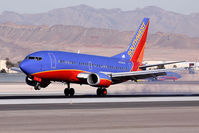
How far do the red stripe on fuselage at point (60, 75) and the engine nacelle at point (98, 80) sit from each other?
1468 millimetres

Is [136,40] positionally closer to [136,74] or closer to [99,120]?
[136,74]

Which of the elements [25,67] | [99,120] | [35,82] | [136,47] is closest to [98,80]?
[35,82]

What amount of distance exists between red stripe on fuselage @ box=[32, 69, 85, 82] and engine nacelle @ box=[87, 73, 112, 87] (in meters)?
1.47

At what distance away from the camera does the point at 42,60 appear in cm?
4694

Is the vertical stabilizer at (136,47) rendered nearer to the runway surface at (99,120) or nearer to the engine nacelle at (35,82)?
the engine nacelle at (35,82)

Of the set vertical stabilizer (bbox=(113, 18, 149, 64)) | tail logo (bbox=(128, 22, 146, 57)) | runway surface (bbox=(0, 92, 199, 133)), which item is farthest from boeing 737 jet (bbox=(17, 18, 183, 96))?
runway surface (bbox=(0, 92, 199, 133))

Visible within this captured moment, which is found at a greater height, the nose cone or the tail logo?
the tail logo

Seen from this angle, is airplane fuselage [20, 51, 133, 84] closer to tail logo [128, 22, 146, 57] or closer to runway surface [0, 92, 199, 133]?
tail logo [128, 22, 146, 57]

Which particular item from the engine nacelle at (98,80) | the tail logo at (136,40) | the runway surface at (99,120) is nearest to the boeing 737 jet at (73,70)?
the engine nacelle at (98,80)

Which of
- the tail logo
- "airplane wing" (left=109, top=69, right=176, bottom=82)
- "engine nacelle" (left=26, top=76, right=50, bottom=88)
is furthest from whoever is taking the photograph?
the tail logo

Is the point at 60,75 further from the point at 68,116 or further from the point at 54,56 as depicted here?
the point at 68,116

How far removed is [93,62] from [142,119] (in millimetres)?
26301

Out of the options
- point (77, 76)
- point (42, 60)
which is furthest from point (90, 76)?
point (42, 60)

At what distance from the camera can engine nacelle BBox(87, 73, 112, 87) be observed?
1927 inches
